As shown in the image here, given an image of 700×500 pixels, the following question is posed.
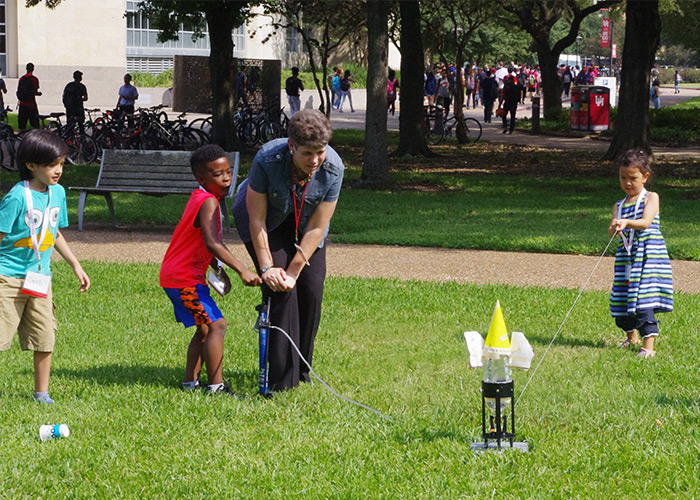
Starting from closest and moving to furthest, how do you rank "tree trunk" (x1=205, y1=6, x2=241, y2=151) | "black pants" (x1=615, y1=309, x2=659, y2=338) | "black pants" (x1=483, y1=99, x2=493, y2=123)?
"black pants" (x1=615, y1=309, x2=659, y2=338) → "tree trunk" (x1=205, y1=6, x2=241, y2=151) → "black pants" (x1=483, y1=99, x2=493, y2=123)

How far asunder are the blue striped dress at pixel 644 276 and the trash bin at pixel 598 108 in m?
24.9

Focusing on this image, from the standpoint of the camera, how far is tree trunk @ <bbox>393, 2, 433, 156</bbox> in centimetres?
2134

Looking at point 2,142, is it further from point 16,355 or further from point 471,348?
point 471,348

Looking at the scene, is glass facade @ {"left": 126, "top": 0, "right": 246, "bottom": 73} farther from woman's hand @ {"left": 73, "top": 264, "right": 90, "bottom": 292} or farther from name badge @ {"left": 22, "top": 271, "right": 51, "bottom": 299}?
name badge @ {"left": 22, "top": 271, "right": 51, "bottom": 299}

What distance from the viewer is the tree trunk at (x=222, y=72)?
71.5 ft

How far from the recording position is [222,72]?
22000 mm

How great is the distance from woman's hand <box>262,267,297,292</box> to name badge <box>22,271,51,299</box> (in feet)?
3.78

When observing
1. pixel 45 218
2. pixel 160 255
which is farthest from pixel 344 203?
pixel 45 218

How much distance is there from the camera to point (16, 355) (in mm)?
6410

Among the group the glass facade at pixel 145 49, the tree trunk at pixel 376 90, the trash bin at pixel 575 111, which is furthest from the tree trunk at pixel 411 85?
the glass facade at pixel 145 49

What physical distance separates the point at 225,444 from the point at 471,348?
1.31 metres

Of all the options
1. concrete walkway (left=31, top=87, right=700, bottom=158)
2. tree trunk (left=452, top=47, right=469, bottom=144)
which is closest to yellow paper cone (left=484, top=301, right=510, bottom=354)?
concrete walkway (left=31, top=87, right=700, bottom=158)

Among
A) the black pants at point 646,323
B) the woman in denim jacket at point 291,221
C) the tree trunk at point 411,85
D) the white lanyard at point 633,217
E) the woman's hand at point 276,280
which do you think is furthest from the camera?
the tree trunk at point 411,85

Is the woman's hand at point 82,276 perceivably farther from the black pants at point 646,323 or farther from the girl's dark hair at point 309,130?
the black pants at point 646,323
